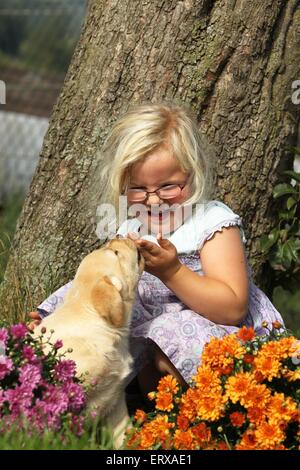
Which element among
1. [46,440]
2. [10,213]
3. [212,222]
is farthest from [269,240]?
[10,213]

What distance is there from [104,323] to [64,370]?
31 cm

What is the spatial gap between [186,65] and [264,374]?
1964mm

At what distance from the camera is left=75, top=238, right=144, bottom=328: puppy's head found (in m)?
3.38

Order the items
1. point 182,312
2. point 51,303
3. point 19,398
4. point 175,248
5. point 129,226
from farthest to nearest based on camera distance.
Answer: point 129,226, point 51,303, point 182,312, point 175,248, point 19,398

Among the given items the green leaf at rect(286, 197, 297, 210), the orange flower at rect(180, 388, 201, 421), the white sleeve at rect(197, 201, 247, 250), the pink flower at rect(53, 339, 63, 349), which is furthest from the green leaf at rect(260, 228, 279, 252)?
the pink flower at rect(53, 339, 63, 349)

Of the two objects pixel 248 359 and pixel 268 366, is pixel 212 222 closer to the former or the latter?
pixel 248 359

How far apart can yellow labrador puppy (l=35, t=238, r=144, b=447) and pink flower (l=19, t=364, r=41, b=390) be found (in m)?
0.25

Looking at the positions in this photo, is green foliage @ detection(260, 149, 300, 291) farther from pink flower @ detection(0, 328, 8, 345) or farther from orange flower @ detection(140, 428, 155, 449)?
pink flower @ detection(0, 328, 8, 345)

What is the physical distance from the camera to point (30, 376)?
312cm

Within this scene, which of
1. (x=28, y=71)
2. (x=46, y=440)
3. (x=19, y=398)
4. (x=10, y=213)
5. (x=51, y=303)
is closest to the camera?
(x=46, y=440)

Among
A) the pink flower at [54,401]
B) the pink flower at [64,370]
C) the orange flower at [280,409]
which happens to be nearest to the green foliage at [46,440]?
the pink flower at [54,401]

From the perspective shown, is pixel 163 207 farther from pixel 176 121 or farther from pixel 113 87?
pixel 113 87

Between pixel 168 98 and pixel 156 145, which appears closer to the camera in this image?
pixel 156 145

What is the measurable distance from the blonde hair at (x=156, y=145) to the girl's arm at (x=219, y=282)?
0.80 feet
